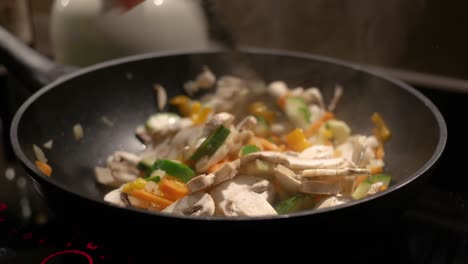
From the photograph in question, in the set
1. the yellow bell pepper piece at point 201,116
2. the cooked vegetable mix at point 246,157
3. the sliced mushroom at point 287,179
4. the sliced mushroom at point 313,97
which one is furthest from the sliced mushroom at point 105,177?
the sliced mushroom at point 313,97

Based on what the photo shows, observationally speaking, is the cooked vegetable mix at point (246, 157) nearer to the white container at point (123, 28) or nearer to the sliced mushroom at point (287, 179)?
the sliced mushroom at point (287, 179)

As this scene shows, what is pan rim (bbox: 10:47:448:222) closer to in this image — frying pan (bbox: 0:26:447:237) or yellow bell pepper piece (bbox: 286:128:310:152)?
frying pan (bbox: 0:26:447:237)

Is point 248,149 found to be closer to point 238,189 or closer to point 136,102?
point 238,189

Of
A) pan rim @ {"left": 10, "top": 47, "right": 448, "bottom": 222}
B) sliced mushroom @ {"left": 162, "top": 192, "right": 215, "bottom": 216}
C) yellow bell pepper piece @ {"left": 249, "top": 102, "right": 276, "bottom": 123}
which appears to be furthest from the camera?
yellow bell pepper piece @ {"left": 249, "top": 102, "right": 276, "bottom": 123}

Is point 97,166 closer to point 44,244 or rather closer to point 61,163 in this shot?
point 61,163

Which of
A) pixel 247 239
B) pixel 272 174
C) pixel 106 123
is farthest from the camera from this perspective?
pixel 106 123

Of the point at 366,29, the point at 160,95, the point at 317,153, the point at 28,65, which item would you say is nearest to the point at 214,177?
the point at 317,153

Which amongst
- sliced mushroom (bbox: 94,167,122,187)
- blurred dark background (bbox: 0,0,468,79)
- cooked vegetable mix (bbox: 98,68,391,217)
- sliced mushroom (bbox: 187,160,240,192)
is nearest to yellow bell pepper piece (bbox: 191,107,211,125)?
cooked vegetable mix (bbox: 98,68,391,217)

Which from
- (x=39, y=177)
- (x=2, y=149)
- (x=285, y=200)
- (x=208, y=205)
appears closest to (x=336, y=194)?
(x=285, y=200)
